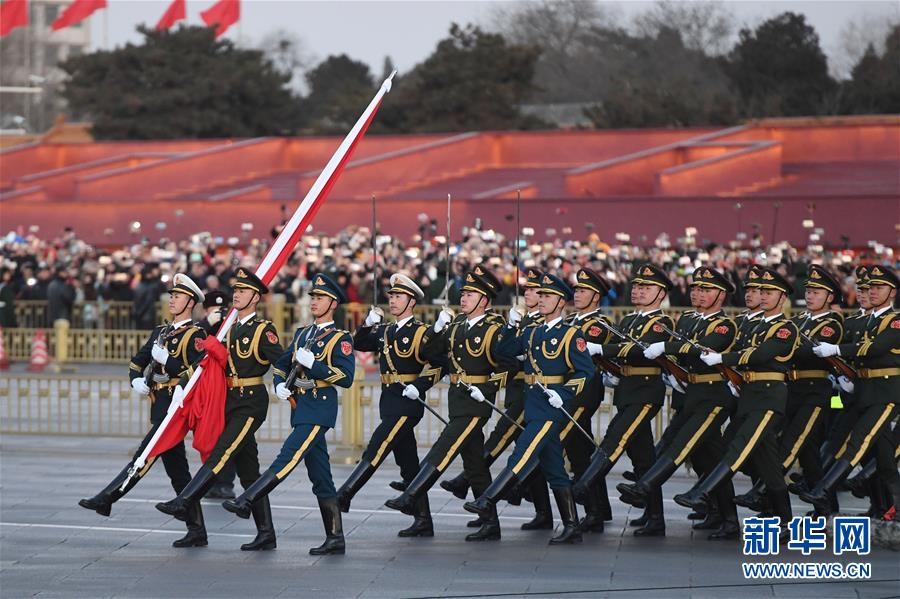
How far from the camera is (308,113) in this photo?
6047 centimetres

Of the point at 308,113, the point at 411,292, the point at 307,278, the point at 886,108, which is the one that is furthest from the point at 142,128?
the point at 411,292

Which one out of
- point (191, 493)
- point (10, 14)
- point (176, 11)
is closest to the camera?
point (191, 493)

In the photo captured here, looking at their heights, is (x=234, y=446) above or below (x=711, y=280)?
below

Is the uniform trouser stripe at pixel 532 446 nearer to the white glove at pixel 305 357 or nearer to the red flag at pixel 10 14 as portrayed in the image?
the white glove at pixel 305 357

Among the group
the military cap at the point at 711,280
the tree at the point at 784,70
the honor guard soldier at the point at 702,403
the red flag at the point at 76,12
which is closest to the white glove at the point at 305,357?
the honor guard soldier at the point at 702,403

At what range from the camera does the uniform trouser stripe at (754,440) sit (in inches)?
398

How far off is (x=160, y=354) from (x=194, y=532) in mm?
1187

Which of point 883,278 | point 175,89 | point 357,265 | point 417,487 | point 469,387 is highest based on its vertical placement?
point 175,89

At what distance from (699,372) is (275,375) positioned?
2684 mm

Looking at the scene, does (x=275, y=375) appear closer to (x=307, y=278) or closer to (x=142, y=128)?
(x=307, y=278)

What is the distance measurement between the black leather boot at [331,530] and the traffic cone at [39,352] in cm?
1319

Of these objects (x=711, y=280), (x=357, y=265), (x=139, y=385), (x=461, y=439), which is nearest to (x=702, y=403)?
(x=711, y=280)

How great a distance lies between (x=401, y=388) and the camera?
10.6 metres

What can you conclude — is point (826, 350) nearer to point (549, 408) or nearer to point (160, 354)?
point (549, 408)
